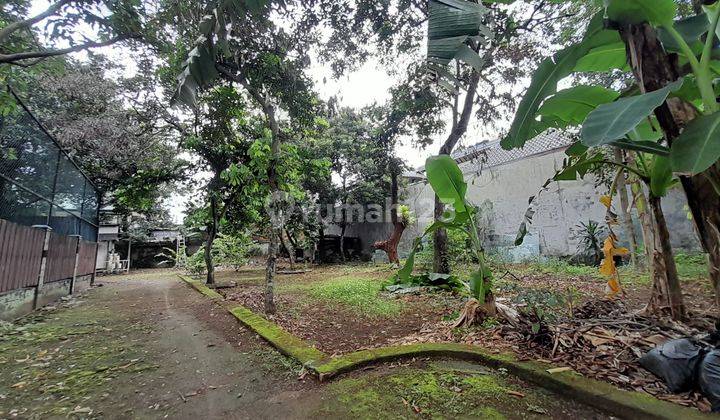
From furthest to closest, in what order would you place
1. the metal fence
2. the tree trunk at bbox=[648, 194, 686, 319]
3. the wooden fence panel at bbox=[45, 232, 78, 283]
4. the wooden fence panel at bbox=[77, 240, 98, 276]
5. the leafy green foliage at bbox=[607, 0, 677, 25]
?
the wooden fence panel at bbox=[77, 240, 98, 276] → the wooden fence panel at bbox=[45, 232, 78, 283] → the metal fence → the tree trunk at bbox=[648, 194, 686, 319] → the leafy green foliage at bbox=[607, 0, 677, 25]

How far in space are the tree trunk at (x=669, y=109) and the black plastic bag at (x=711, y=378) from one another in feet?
1.84

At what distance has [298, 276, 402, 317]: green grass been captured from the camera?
4.55 m

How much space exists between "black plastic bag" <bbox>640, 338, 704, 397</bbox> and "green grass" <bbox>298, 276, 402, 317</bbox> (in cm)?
284

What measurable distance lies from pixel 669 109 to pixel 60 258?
8.59m

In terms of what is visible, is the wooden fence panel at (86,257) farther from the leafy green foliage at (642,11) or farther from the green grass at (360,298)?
the leafy green foliage at (642,11)

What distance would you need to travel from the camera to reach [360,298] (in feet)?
17.6

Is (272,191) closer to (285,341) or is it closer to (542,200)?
(285,341)

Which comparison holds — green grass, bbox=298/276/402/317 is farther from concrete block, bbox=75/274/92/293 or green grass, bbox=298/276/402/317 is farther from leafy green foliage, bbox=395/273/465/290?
concrete block, bbox=75/274/92/293

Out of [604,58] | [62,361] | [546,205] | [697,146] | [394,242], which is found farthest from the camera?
[394,242]

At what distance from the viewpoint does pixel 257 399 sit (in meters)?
2.11

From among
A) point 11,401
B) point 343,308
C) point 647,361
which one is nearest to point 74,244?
point 11,401

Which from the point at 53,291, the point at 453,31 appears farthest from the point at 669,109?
the point at 53,291

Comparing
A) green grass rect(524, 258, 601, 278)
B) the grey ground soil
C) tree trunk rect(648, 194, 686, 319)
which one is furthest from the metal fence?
green grass rect(524, 258, 601, 278)

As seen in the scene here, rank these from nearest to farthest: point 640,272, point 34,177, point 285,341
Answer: point 285,341
point 34,177
point 640,272
